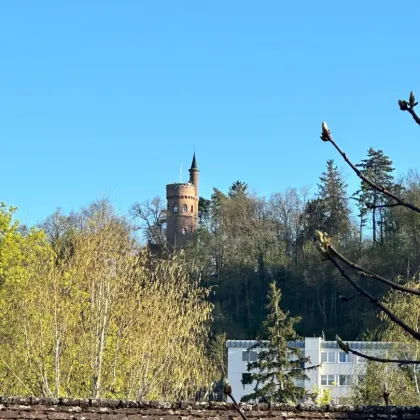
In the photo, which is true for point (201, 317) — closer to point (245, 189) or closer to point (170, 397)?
point (170, 397)

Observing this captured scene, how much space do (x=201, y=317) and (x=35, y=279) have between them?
15.8ft

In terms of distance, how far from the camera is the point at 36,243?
98.7 feet

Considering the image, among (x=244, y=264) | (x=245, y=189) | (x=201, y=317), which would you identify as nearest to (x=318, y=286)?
(x=244, y=264)

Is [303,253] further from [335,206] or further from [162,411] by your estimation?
[162,411]

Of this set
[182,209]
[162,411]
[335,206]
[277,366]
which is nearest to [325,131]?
[162,411]

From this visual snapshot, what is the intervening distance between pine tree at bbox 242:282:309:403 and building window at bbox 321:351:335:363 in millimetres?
16674

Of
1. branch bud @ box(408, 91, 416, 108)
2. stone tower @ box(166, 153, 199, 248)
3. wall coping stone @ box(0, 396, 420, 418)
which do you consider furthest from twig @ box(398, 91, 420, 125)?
stone tower @ box(166, 153, 199, 248)

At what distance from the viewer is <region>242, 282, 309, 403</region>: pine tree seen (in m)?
39.5

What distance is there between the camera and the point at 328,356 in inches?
2355

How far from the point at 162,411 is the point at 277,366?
31237mm

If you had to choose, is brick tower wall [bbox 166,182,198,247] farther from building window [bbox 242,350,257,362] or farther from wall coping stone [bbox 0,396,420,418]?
wall coping stone [bbox 0,396,420,418]

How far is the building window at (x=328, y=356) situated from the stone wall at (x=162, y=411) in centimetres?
4904

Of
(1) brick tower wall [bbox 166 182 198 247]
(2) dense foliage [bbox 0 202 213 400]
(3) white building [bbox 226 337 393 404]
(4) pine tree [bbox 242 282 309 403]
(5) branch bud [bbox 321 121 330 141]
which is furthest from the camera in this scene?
(1) brick tower wall [bbox 166 182 198 247]

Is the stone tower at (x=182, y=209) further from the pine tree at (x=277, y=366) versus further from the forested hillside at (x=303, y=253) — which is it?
the pine tree at (x=277, y=366)
